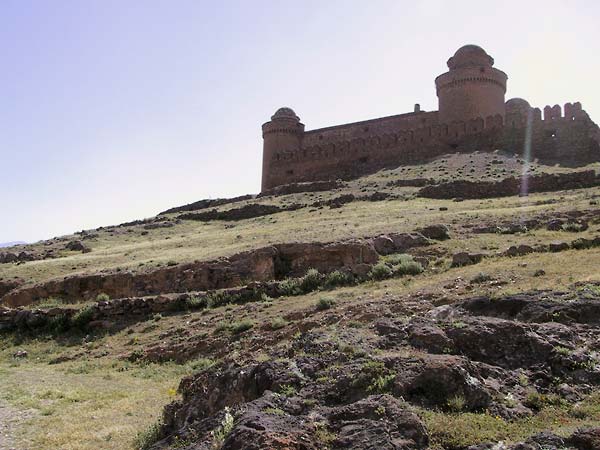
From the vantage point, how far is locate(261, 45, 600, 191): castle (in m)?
36.0

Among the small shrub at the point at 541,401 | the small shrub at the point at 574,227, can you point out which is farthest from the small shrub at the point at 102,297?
the small shrub at the point at 541,401

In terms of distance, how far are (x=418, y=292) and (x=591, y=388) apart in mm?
Answer: 5696

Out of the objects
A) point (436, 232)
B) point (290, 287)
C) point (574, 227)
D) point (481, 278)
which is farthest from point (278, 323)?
point (574, 227)

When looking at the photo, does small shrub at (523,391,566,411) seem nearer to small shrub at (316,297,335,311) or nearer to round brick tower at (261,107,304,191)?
small shrub at (316,297,335,311)

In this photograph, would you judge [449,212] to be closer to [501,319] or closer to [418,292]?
[418,292]

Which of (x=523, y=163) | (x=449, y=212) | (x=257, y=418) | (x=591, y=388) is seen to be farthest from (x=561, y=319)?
(x=523, y=163)

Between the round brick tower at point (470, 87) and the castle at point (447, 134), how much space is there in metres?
0.07

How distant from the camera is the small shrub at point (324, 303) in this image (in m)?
12.4

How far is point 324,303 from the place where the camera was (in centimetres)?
1242

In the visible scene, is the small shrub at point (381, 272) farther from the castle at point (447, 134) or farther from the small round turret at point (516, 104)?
the small round turret at point (516, 104)

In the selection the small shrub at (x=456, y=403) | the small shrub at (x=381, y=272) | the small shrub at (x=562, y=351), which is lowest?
the small shrub at (x=456, y=403)

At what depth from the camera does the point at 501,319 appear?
283 inches

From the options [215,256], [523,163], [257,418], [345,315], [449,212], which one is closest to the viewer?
[257,418]

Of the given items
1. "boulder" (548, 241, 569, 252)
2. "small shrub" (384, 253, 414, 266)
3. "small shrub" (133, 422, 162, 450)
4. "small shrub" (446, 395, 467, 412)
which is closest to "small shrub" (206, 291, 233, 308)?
"small shrub" (384, 253, 414, 266)
